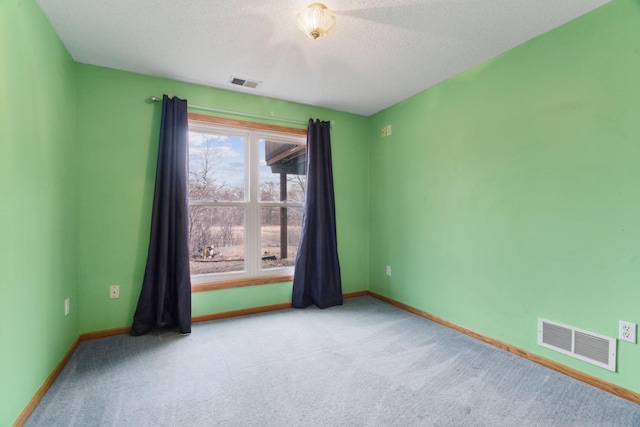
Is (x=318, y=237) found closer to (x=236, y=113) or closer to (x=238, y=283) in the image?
(x=238, y=283)

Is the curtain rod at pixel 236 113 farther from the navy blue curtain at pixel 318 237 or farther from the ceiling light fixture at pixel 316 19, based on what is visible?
the ceiling light fixture at pixel 316 19

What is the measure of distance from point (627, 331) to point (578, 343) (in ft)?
0.95

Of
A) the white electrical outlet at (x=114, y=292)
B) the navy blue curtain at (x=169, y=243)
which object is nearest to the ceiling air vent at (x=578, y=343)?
the navy blue curtain at (x=169, y=243)

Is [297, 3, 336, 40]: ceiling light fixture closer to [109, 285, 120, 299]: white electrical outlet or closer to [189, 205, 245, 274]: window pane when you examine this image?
[189, 205, 245, 274]: window pane

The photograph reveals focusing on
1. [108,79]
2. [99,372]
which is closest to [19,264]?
[99,372]

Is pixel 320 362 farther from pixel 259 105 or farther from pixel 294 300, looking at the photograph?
pixel 259 105

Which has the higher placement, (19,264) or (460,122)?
(460,122)

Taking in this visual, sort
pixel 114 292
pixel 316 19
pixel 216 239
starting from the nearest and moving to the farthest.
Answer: pixel 316 19, pixel 114 292, pixel 216 239

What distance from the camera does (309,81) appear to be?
2.95 meters

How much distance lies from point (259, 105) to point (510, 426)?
11.0ft

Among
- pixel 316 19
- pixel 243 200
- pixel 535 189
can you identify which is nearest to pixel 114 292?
pixel 243 200

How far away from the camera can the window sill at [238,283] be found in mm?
3044

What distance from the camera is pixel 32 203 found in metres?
1.74

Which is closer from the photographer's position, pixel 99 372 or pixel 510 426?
pixel 510 426
